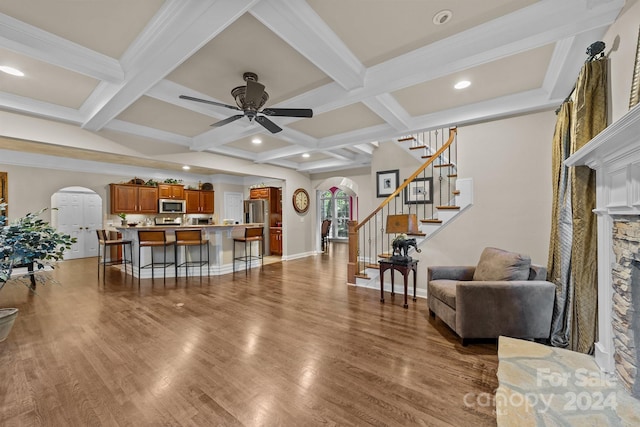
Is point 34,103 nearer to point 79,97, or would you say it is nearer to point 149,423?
point 79,97

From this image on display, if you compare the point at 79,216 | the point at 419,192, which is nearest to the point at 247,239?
the point at 419,192

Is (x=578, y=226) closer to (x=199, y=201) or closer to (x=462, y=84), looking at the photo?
(x=462, y=84)

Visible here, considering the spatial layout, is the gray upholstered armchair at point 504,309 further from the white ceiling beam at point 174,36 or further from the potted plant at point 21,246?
A: the potted plant at point 21,246

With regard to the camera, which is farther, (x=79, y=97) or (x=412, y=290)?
(x=412, y=290)

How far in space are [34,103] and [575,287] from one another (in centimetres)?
647

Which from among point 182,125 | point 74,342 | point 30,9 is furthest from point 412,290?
point 30,9

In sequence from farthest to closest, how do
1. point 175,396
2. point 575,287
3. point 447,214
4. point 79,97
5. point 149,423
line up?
point 447,214 < point 79,97 < point 575,287 < point 175,396 < point 149,423

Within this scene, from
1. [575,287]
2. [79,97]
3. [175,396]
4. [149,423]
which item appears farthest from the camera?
[79,97]

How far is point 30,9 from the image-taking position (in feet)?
6.28

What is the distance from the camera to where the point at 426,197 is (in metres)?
5.24

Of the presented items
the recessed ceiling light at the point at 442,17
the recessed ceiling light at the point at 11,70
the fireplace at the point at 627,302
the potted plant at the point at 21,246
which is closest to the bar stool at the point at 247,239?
the potted plant at the point at 21,246

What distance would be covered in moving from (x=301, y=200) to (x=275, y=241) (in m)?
1.52

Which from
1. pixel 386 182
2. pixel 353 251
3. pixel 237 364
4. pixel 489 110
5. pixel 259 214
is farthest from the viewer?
pixel 259 214

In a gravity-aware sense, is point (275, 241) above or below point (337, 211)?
below
